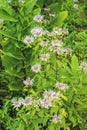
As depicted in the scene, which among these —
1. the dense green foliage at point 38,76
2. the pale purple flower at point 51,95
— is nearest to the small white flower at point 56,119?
the dense green foliage at point 38,76

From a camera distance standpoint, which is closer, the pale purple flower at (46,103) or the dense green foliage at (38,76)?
the pale purple flower at (46,103)

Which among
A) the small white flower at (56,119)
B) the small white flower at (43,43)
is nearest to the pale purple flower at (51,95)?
the small white flower at (56,119)

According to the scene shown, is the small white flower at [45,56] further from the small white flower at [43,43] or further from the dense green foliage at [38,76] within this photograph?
the small white flower at [43,43]

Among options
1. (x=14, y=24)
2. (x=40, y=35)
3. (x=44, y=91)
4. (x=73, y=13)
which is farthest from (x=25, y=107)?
(x=73, y=13)

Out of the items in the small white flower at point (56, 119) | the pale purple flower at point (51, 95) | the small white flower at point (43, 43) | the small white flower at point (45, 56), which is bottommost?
the small white flower at point (56, 119)

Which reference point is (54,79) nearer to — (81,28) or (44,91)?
(44,91)

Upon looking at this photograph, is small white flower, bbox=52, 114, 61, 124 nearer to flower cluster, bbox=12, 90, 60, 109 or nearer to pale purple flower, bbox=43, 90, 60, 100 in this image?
flower cluster, bbox=12, 90, 60, 109

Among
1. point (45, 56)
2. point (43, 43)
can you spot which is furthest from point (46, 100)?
point (43, 43)

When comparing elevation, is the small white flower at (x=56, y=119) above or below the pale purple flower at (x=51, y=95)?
below

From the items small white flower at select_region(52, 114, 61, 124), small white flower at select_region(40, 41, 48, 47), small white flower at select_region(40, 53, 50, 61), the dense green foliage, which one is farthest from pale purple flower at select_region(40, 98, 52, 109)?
small white flower at select_region(40, 41, 48, 47)
